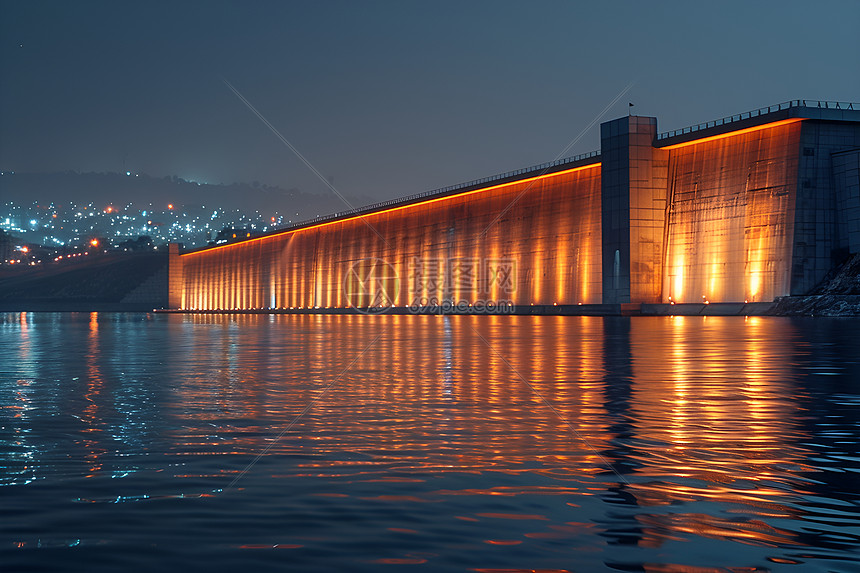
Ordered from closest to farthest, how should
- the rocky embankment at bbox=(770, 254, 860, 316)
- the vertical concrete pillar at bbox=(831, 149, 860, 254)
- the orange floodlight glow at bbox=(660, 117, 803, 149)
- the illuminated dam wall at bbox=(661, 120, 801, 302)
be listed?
1. the rocky embankment at bbox=(770, 254, 860, 316)
2. the vertical concrete pillar at bbox=(831, 149, 860, 254)
3. the illuminated dam wall at bbox=(661, 120, 801, 302)
4. the orange floodlight glow at bbox=(660, 117, 803, 149)

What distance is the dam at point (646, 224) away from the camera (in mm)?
52188

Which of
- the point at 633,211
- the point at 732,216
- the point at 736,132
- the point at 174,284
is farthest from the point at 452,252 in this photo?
the point at 174,284

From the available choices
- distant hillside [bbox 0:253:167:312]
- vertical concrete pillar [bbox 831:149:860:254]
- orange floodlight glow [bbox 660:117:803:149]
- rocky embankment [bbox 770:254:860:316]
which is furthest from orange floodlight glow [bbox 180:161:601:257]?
distant hillside [bbox 0:253:167:312]

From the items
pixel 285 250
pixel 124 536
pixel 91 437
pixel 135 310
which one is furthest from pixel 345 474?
pixel 135 310

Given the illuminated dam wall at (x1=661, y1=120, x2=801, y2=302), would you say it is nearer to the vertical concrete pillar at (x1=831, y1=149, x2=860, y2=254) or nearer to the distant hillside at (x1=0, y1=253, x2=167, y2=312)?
the vertical concrete pillar at (x1=831, y1=149, x2=860, y2=254)

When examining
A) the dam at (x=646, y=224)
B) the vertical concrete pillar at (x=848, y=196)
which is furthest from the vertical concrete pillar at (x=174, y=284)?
the vertical concrete pillar at (x=848, y=196)

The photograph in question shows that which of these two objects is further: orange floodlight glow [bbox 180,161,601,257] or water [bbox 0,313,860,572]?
orange floodlight glow [bbox 180,161,601,257]

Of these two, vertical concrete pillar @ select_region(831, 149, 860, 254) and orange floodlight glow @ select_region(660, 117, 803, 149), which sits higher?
orange floodlight glow @ select_region(660, 117, 803, 149)

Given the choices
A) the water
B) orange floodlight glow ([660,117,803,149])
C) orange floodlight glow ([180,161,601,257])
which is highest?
orange floodlight glow ([660,117,803,149])

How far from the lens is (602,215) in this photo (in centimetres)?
6288

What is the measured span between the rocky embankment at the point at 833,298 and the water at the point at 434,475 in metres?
37.1

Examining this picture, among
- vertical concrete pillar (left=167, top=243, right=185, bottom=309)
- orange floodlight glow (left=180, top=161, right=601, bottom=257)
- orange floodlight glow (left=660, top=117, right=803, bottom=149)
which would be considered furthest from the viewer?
vertical concrete pillar (left=167, top=243, right=185, bottom=309)

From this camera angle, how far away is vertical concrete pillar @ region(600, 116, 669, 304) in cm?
6047

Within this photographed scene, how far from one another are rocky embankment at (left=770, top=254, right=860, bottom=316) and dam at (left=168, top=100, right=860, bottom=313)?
2.40 ft
